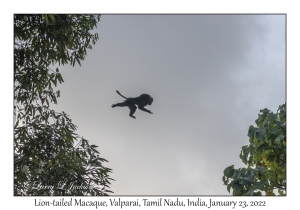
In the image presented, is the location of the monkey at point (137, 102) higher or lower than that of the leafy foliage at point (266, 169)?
higher

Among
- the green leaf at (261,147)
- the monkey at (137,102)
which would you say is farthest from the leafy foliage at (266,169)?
the monkey at (137,102)

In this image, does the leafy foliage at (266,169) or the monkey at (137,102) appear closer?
the leafy foliage at (266,169)

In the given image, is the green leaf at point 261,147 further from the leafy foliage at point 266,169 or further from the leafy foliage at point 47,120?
the leafy foliage at point 47,120

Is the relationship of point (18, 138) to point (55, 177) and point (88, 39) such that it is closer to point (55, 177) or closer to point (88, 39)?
point (55, 177)

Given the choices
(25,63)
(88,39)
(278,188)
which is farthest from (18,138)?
(278,188)

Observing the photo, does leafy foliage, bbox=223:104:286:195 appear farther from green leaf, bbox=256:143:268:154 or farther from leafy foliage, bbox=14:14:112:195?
leafy foliage, bbox=14:14:112:195
